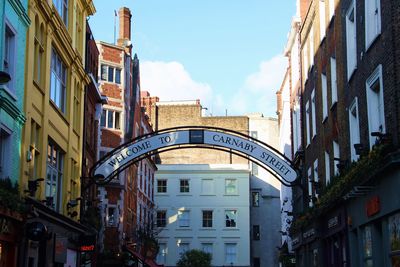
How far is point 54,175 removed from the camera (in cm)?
2441

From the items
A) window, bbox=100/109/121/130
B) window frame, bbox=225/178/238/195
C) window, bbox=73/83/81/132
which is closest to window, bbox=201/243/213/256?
window frame, bbox=225/178/238/195

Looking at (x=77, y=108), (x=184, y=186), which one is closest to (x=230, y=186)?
(x=184, y=186)

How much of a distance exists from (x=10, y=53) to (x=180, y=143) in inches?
418

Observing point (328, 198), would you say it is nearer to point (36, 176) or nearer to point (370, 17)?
point (370, 17)

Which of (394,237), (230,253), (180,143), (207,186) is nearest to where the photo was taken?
(394,237)

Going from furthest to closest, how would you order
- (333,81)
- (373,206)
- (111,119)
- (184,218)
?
(184,218), (111,119), (333,81), (373,206)

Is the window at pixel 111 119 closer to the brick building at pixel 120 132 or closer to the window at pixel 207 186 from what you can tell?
the brick building at pixel 120 132

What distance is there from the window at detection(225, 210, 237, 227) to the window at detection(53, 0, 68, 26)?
4530cm

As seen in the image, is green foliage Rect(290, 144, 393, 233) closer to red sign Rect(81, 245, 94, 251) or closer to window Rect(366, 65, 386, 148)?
window Rect(366, 65, 386, 148)

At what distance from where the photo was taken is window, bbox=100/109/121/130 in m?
47.0

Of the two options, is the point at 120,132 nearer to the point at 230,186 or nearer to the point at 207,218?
the point at 207,218

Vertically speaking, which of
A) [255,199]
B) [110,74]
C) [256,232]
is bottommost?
[256,232]

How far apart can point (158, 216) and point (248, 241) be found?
9.29m

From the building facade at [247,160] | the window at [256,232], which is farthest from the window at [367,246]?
the window at [256,232]
